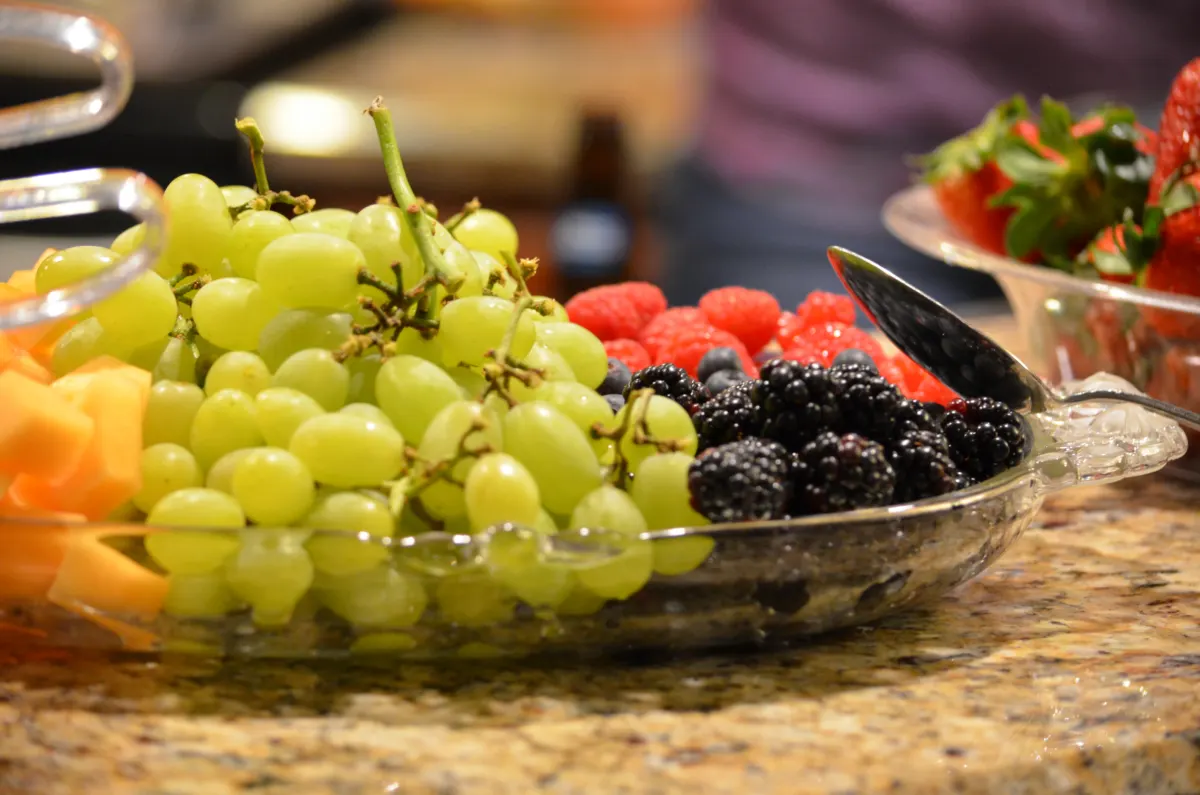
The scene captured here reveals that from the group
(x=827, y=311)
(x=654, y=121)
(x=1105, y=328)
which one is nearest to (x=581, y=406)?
(x=827, y=311)

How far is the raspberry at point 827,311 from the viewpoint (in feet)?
3.02

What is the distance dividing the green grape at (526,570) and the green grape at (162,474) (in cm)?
17

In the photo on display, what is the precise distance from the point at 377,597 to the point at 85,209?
0.69ft

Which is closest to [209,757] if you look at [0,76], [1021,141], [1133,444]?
[1133,444]

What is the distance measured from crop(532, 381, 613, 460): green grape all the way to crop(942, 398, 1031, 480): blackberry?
204 mm

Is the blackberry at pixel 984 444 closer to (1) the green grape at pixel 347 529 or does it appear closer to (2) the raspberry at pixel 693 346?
(2) the raspberry at pixel 693 346

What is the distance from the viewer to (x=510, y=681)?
23.1 inches

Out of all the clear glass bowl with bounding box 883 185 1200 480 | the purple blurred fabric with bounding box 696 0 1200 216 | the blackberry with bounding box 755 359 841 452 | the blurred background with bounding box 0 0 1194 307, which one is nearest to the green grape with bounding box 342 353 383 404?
the blackberry with bounding box 755 359 841 452

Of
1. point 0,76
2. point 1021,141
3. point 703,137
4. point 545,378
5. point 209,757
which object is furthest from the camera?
point 703,137

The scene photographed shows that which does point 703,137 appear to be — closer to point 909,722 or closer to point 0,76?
point 0,76

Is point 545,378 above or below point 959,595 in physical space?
above

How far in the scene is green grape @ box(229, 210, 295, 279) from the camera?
2.21 ft

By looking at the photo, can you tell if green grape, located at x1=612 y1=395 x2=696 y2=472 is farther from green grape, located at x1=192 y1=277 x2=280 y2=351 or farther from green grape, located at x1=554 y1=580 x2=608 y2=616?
green grape, located at x1=192 y1=277 x2=280 y2=351

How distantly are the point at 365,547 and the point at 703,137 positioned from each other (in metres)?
2.66
